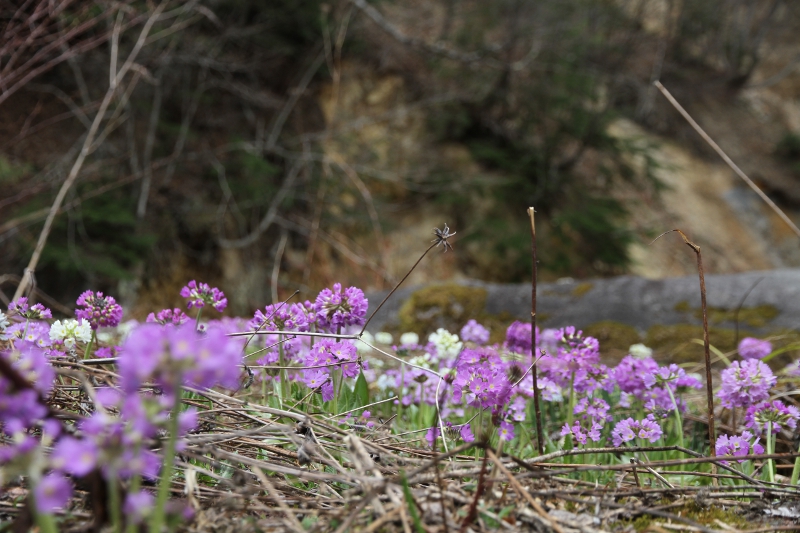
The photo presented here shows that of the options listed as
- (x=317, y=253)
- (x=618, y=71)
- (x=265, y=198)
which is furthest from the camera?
(x=618, y=71)

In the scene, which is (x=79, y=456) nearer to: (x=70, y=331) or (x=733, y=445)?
(x=70, y=331)

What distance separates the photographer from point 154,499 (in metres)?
1.04

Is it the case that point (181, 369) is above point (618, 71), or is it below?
below

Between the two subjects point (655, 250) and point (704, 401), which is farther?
point (655, 250)

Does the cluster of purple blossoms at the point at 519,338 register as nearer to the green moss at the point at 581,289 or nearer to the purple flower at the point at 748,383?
the purple flower at the point at 748,383

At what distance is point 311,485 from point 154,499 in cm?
39

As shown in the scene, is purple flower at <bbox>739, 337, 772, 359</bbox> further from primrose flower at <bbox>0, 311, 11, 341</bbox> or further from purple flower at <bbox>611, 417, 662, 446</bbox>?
primrose flower at <bbox>0, 311, 11, 341</bbox>

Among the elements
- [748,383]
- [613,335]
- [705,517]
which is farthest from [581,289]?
[705,517]

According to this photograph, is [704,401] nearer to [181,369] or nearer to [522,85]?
[181,369]

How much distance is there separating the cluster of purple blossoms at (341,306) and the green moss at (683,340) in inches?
94.2

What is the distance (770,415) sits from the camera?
5.25 ft

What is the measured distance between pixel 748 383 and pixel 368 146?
6.51 metres

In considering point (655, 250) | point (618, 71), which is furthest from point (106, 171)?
point (655, 250)

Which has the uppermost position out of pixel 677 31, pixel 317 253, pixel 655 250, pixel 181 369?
pixel 677 31
